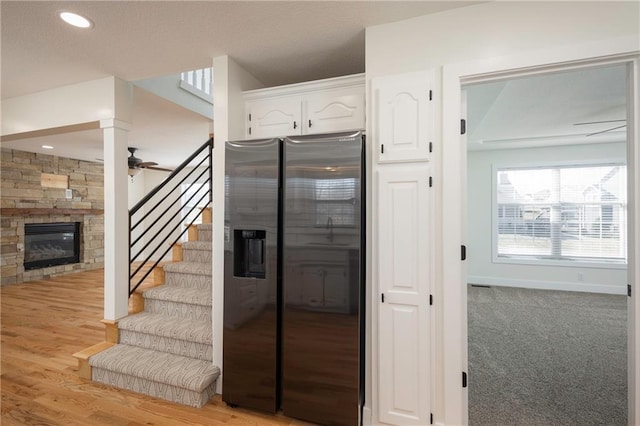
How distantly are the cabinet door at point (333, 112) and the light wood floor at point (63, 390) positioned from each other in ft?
6.97

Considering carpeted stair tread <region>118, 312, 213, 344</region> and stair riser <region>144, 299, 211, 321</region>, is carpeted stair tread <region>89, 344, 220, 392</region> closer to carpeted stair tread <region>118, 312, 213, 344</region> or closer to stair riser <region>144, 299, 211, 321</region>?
carpeted stair tread <region>118, 312, 213, 344</region>

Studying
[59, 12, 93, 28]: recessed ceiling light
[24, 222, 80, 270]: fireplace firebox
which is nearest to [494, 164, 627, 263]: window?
[59, 12, 93, 28]: recessed ceiling light

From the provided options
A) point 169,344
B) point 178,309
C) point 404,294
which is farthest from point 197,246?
point 404,294

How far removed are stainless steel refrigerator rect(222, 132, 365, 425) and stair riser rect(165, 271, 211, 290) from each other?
3.25 ft

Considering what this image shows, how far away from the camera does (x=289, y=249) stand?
2037 millimetres

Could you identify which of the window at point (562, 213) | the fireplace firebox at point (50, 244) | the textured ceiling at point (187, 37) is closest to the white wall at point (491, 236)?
the window at point (562, 213)

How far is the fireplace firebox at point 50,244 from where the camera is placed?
5992 mm

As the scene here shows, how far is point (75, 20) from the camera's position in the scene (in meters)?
1.95

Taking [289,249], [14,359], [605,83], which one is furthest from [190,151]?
[605,83]

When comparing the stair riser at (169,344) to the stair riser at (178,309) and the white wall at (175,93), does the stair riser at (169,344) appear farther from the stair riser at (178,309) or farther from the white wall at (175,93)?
the white wall at (175,93)

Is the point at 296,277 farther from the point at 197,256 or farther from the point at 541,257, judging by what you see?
the point at 541,257

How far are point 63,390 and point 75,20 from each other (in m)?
2.72

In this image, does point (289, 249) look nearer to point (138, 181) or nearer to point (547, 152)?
point (547, 152)

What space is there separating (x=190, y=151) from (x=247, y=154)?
15.1ft
